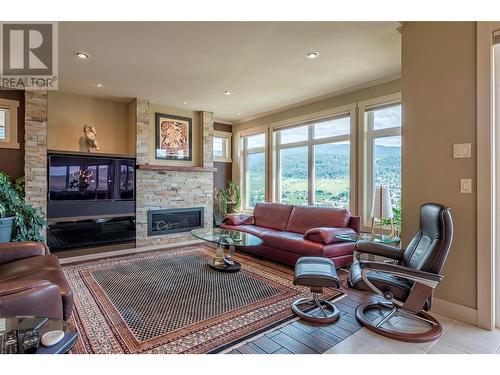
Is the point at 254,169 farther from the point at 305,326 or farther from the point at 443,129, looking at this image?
the point at 305,326

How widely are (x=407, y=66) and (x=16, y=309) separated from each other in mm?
3612

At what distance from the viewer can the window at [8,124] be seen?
4.10 m

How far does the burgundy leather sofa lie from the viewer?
3578 millimetres

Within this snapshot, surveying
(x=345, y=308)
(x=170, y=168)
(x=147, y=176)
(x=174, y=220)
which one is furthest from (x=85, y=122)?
(x=345, y=308)

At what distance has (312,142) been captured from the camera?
5.25 metres

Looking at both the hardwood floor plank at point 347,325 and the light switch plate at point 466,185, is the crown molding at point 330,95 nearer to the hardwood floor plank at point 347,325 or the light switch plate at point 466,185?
the light switch plate at point 466,185

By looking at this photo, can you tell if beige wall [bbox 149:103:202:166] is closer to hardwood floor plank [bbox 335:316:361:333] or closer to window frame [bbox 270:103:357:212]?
window frame [bbox 270:103:357:212]

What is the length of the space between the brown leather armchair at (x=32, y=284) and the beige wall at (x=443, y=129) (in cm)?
295

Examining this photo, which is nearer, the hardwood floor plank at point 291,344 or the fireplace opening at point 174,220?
the hardwood floor plank at point 291,344

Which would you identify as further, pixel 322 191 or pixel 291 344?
pixel 322 191

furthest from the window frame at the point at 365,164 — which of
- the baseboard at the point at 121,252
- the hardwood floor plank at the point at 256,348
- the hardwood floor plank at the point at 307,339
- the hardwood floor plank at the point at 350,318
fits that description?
the baseboard at the point at 121,252

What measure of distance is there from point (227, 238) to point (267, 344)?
1852mm

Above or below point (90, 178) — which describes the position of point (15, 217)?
below
